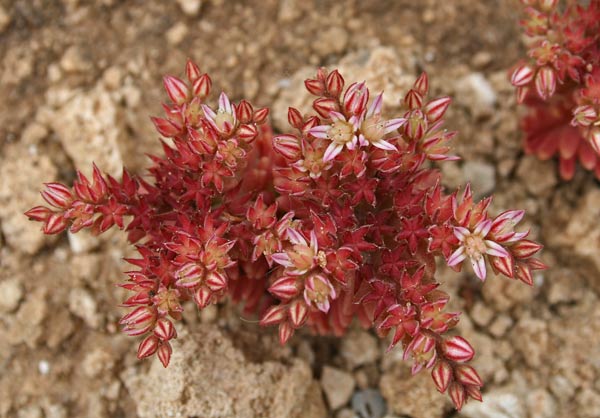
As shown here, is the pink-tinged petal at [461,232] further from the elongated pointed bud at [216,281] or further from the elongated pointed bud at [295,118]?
the elongated pointed bud at [216,281]

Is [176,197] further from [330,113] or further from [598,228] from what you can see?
[598,228]

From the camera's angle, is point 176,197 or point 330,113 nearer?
point 330,113

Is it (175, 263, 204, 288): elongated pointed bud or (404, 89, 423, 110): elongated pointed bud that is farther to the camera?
(404, 89, 423, 110): elongated pointed bud

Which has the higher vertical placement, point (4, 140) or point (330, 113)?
point (330, 113)

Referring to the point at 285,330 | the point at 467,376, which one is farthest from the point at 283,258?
the point at 467,376

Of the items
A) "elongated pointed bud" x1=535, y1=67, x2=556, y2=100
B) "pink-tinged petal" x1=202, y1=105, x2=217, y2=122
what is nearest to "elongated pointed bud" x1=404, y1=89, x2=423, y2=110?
"elongated pointed bud" x1=535, y1=67, x2=556, y2=100

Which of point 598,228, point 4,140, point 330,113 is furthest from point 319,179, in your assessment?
point 4,140

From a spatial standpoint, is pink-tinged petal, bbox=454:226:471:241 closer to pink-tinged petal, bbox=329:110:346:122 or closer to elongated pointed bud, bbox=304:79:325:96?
pink-tinged petal, bbox=329:110:346:122
